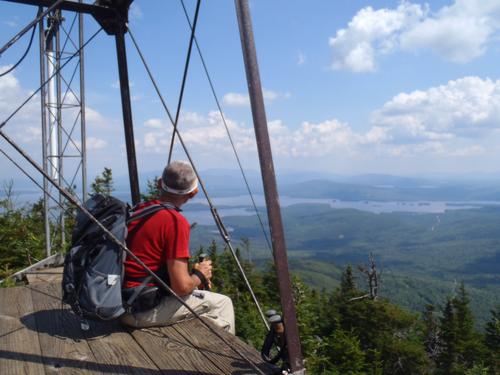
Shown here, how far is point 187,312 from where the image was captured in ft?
11.7

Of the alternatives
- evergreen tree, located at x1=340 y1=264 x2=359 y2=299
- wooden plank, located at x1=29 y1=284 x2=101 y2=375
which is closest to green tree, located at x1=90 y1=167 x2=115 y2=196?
wooden plank, located at x1=29 y1=284 x2=101 y2=375

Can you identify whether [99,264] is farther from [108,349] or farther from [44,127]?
[44,127]

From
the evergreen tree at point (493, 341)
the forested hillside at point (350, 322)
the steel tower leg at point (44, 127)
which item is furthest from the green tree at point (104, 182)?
the evergreen tree at point (493, 341)

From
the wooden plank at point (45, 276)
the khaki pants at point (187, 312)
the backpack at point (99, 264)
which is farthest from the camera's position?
the wooden plank at point (45, 276)

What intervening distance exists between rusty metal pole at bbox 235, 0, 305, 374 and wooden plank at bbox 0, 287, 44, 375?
5.51 ft

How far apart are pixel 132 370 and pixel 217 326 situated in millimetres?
919

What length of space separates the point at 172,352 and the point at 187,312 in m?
0.54

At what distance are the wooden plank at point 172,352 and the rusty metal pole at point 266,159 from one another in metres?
0.74

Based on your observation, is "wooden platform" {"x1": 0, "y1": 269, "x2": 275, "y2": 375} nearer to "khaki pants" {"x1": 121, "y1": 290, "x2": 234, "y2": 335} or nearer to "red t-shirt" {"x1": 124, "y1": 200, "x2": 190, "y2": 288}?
"khaki pants" {"x1": 121, "y1": 290, "x2": 234, "y2": 335}

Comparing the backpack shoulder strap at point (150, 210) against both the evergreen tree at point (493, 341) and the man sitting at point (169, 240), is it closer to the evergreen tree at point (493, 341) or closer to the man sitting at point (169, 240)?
the man sitting at point (169, 240)

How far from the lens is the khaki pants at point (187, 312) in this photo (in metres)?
3.46

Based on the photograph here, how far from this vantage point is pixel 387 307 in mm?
38875

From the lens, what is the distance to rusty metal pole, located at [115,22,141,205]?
5043 mm

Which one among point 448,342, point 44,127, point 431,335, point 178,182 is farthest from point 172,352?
point 431,335
